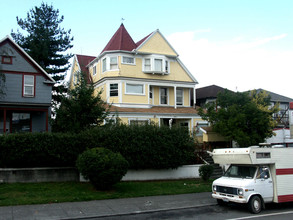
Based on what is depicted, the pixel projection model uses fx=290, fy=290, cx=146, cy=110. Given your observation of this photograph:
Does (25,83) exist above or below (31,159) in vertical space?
above

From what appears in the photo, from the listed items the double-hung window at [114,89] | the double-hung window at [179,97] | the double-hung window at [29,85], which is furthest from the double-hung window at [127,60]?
the double-hung window at [29,85]

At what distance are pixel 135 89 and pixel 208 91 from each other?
13078 millimetres

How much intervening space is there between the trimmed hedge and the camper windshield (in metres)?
5.72

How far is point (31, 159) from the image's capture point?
15141 millimetres

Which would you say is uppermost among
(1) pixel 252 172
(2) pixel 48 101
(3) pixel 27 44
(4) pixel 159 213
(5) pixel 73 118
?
(3) pixel 27 44

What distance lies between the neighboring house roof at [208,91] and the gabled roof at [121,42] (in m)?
12.1

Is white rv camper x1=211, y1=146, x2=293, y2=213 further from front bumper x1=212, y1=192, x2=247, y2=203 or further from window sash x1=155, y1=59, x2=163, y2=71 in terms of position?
window sash x1=155, y1=59, x2=163, y2=71

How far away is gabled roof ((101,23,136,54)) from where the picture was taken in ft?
90.7

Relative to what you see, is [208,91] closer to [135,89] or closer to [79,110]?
[135,89]

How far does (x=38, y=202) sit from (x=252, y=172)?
8664 millimetres

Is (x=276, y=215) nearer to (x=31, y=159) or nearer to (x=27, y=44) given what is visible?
(x=31, y=159)

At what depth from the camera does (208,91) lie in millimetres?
37000

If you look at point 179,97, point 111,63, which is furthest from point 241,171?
point 179,97

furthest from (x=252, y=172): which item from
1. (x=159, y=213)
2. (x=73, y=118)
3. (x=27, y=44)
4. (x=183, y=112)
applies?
(x=27, y=44)
